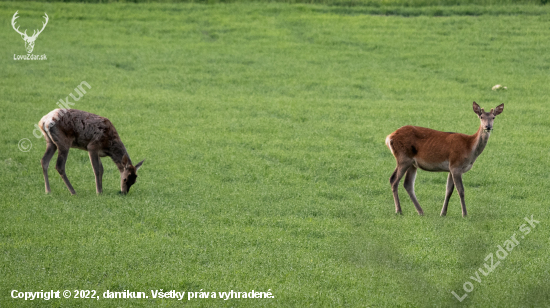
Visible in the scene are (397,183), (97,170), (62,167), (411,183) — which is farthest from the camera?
(97,170)

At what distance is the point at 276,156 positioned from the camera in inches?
659

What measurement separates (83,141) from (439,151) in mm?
8005

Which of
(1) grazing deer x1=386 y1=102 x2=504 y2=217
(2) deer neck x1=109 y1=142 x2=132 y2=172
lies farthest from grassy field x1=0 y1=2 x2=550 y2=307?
(2) deer neck x1=109 y1=142 x2=132 y2=172

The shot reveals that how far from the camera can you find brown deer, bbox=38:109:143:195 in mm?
12938

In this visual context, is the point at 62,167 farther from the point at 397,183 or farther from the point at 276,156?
the point at 397,183

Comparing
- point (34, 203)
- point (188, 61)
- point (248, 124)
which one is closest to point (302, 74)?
point (188, 61)

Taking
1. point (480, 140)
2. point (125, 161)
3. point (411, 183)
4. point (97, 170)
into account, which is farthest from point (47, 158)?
point (480, 140)

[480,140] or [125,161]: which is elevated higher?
[480,140]

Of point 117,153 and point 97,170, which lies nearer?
point 97,170

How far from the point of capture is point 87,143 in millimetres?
13352

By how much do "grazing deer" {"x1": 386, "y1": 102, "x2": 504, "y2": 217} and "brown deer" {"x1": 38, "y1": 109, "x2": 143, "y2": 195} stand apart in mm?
5950

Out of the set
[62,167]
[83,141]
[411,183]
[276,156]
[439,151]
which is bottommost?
[276,156]

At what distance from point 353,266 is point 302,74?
18.7 metres

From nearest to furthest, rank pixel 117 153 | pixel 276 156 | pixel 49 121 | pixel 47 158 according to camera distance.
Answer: pixel 49 121
pixel 47 158
pixel 117 153
pixel 276 156
